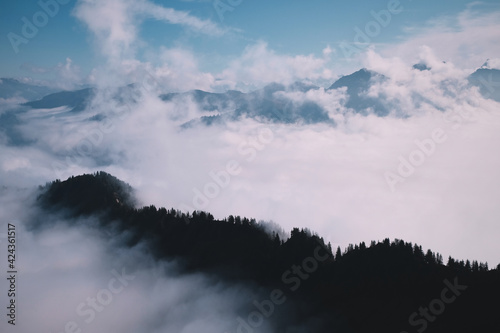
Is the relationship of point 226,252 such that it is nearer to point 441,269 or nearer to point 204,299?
point 204,299

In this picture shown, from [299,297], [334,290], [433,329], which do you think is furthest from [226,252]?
[433,329]

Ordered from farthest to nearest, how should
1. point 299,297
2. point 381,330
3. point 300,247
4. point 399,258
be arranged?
1. point 300,247
2. point 299,297
3. point 399,258
4. point 381,330

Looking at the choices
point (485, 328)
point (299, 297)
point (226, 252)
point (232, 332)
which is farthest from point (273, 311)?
point (485, 328)

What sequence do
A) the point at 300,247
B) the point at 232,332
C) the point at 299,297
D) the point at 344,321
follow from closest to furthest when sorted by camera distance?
the point at 344,321 < the point at 299,297 < the point at 232,332 < the point at 300,247

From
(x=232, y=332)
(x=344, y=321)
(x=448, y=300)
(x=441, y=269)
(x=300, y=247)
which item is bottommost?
(x=232, y=332)

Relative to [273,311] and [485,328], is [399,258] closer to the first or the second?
[485,328]

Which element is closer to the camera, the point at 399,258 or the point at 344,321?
→ the point at 344,321

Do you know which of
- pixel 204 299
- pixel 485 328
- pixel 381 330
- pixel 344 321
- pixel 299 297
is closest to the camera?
pixel 485 328

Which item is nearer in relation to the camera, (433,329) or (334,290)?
(433,329)

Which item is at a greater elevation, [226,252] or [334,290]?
[226,252]
